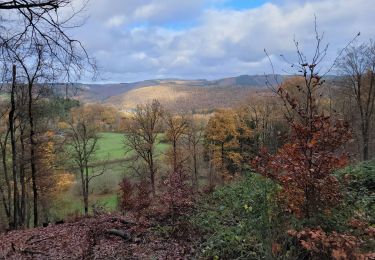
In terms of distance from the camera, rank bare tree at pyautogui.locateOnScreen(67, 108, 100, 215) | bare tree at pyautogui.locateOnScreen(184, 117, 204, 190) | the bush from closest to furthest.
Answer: the bush → bare tree at pyautogui.locateOnScreen(67, 108, 100, 215) → bare tree at pyautogui.locateOnScreen(184, 117, 204, 190)

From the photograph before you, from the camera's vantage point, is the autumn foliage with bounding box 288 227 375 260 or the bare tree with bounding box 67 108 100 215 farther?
the bare tree with bounding box 67 108 100 215

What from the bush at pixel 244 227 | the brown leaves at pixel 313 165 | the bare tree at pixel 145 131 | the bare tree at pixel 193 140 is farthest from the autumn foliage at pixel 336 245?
the bare tree at pixel 193 140

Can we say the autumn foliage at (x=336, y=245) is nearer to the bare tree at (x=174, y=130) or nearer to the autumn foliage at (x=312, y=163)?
the autumn foliage at (x=312, y=163)

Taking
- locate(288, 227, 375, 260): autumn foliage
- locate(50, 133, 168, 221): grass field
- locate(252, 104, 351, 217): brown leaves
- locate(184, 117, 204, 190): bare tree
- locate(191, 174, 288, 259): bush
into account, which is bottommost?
locate(50, 133, 168, 221): grass field

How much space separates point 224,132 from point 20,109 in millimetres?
23568

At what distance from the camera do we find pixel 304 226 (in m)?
5.62

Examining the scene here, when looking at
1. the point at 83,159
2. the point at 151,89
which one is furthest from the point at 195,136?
the point at 151,89

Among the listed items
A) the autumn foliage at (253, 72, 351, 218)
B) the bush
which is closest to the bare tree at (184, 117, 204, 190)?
the bush

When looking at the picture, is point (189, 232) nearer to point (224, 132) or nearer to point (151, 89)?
point (224, 132)

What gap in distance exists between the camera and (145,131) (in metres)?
35.7

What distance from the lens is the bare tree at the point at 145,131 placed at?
3488 cm

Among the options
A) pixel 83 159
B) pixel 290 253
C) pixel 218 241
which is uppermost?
pixel 290 253

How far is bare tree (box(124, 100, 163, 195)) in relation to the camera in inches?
1373

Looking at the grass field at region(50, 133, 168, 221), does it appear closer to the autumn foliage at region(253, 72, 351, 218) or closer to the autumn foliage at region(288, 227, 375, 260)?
the autumn foliage at region(253, 72, 351, 218)
